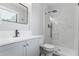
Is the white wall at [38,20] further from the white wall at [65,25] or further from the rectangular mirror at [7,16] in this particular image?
the rectangular mirror at [7,16]

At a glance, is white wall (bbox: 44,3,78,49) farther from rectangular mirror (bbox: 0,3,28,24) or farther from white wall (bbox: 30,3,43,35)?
rectangular mirror (bbox: 0,3,28,24)

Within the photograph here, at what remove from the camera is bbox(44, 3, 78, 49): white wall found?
1981 mm

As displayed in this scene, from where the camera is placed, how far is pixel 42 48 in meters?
1.88

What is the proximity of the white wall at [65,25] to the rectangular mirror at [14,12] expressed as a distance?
110cm

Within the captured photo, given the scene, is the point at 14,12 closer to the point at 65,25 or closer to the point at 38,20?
the point at 38,20

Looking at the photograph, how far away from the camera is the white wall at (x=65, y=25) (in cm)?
198

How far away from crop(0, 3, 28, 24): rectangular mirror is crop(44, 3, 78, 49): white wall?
3.62ft

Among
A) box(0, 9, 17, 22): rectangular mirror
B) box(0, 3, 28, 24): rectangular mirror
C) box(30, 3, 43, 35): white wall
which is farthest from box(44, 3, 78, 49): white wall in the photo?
box(0, 9, 17, 22): rectangular mirror

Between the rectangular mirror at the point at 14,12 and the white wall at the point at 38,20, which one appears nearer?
the rectangular mirror at the point at 14,12

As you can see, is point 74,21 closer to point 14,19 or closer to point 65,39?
point 65,39

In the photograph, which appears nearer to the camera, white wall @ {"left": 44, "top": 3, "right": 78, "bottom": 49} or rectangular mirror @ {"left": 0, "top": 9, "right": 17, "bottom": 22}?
rectangular mirror @ {"left": 0, "top": 9, "right": 17, "bottom": 22}

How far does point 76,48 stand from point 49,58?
1.71 metres

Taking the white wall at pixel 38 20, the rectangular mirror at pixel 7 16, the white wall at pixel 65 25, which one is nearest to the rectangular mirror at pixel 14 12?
the rectangular mirror at pixel 7 16

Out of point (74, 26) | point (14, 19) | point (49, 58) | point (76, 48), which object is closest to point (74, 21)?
point (74, 26)
